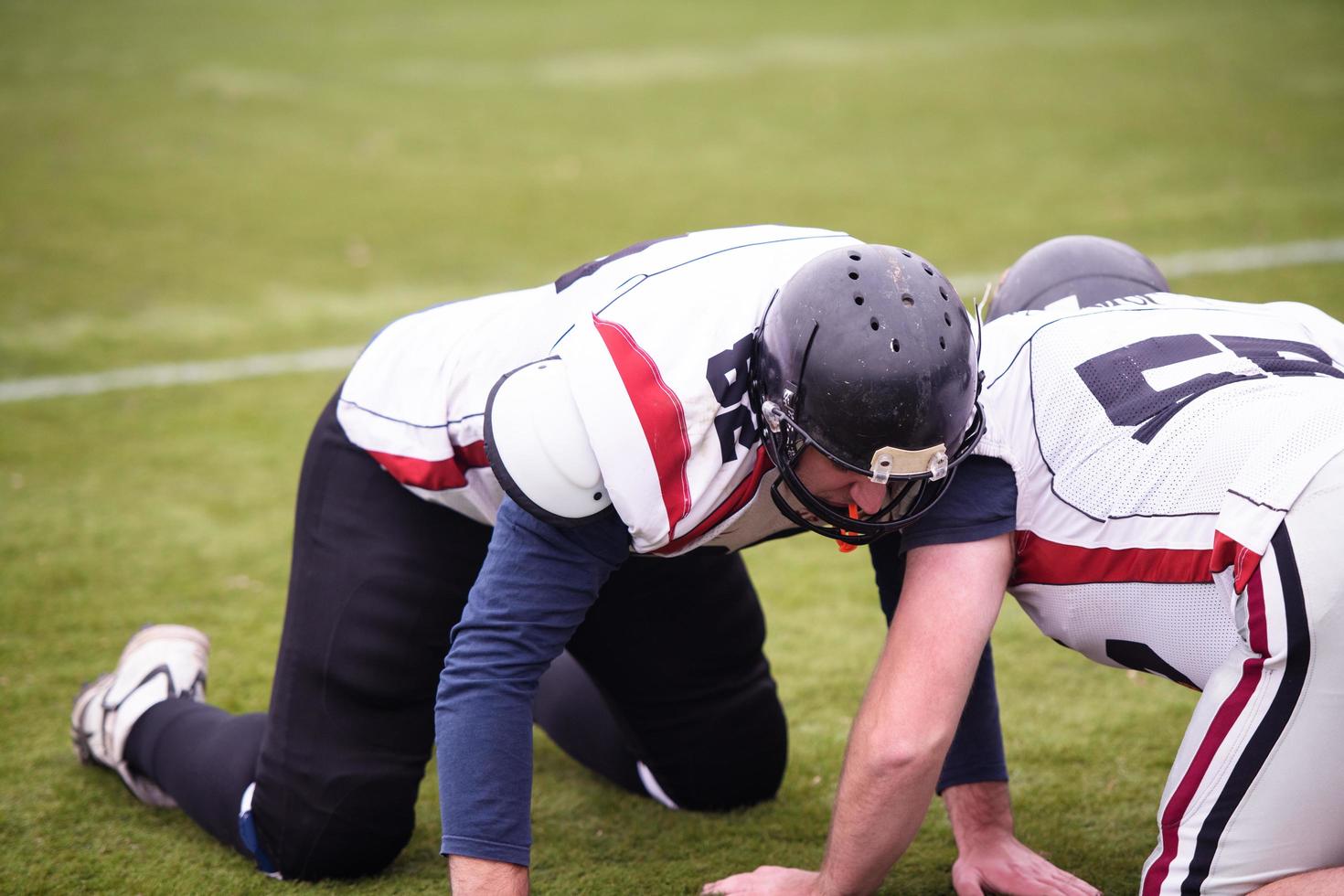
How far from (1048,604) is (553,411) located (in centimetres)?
90

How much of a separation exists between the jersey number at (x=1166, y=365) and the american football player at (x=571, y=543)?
9.8 inches

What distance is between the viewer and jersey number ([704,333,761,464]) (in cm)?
207

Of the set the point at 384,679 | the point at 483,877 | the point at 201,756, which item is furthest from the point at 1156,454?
the point at 201,756

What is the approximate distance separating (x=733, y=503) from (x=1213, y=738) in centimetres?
80

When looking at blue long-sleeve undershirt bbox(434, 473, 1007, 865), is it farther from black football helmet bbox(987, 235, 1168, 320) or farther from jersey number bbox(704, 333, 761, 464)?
black football helmet bbox(987, 235, 1168, 320)

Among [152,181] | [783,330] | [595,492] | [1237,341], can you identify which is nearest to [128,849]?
[595,492]

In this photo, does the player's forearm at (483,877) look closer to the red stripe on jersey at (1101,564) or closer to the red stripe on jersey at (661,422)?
the red stripe on jersey at (661,422)

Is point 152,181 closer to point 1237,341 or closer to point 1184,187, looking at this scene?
point 1184,187

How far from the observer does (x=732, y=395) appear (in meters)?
2.09

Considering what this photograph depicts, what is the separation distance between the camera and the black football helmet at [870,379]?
2.00 meters

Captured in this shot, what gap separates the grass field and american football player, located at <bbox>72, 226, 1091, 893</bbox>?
0.55ft

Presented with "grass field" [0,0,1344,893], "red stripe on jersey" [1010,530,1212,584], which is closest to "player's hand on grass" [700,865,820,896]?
"grass field" [0,0,1344,893]

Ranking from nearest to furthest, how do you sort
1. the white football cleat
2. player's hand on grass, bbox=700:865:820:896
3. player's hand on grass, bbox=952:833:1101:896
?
player's hand on grass, bbox=700:865:820:896 → player's hand on grass, bbox=952:833:1101:896 → the white football cleat

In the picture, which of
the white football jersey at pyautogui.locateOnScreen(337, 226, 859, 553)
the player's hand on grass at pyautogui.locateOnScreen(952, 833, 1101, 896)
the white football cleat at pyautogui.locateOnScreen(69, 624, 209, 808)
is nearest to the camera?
the white football jersey at pyautogui.locateOnScreen(337, 226, 859, 553)
